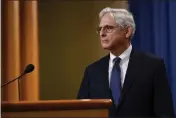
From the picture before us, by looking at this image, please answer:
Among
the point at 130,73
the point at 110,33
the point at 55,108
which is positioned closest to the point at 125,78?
the point at 130,73

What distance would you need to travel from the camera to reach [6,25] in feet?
8.94

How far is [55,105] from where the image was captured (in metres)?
1.01

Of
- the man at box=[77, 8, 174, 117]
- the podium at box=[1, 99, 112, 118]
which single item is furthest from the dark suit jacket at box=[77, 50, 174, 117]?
the podium at box=[1, 99, 112, 118]

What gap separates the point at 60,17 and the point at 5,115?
1.97m

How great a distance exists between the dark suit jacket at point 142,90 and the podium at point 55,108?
561 mm

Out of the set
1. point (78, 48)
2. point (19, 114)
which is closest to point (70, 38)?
point (78, 48)

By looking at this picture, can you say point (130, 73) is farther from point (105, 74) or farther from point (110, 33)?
point (110, 33)

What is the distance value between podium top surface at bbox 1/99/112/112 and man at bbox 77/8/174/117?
1.85 feet

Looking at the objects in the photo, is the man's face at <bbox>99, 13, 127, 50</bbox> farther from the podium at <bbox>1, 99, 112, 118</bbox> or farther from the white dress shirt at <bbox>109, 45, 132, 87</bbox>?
the podium at <bbox>1, 99, 112, 118</bbox>

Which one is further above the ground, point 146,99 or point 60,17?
point 60,17

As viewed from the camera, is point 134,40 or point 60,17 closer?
point 134,40

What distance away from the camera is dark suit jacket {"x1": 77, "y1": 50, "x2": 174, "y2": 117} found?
159 cm

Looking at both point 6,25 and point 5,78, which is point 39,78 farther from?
point 6,25

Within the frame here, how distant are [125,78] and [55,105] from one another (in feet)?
2.22
